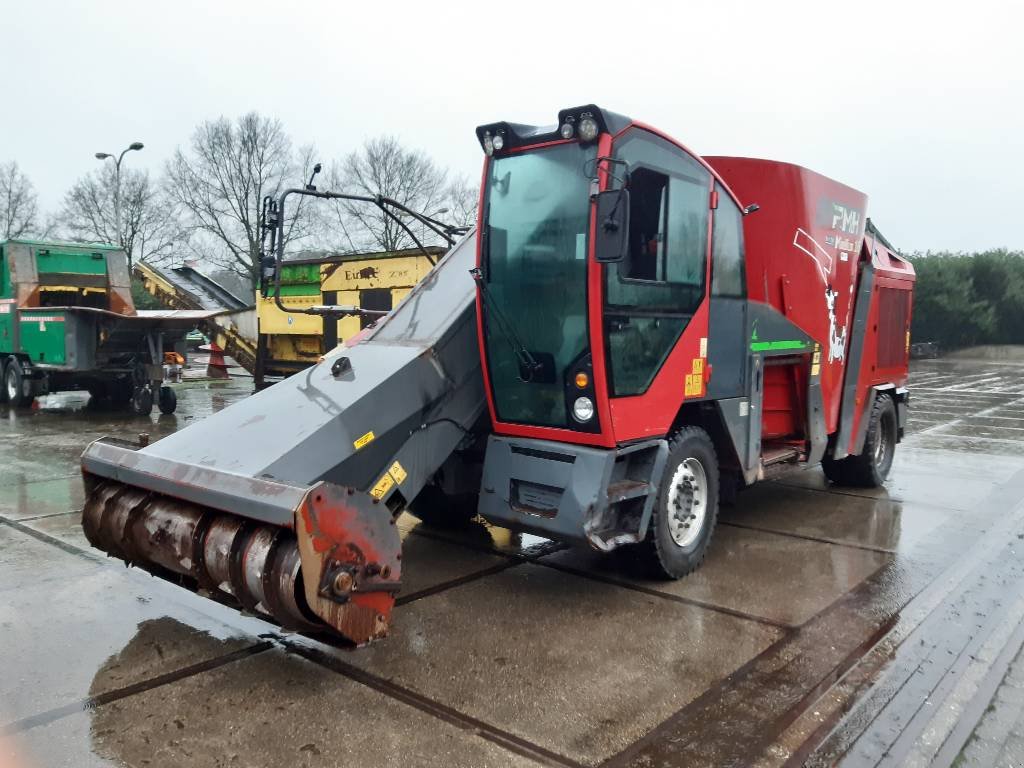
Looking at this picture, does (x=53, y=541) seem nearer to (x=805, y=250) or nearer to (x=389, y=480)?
(x=389, y=480)

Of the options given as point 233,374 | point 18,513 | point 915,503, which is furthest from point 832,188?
point 233,374

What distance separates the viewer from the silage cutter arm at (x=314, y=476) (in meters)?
3.43

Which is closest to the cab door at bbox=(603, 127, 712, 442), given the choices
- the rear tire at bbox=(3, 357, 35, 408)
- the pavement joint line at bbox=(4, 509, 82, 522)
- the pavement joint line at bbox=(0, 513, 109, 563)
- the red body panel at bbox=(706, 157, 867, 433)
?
the red body panel at bbox=(706, 157, 867, 433)

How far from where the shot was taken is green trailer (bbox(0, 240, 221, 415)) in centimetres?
1278

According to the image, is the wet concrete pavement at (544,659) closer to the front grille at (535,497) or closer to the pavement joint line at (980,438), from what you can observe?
the front grille at (535,497)

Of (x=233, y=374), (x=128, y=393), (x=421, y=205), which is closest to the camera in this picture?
(x=128, y=393)

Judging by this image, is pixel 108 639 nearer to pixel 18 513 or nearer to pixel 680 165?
pixel 18 513

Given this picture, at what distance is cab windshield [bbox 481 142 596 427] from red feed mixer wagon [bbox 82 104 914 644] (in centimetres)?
1

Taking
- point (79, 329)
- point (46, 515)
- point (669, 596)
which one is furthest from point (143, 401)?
point (669, 596)

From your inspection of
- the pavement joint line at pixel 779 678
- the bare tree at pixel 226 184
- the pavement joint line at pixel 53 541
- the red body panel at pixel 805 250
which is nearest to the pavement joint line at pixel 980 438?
the red body panel at pixel 805 250

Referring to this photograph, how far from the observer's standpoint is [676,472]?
4949 mm

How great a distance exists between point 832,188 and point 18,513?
697 centimetres

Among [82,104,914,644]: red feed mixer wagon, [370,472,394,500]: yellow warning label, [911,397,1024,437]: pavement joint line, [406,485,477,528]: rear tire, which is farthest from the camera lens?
[911,397,1024,437]: pavement joint line

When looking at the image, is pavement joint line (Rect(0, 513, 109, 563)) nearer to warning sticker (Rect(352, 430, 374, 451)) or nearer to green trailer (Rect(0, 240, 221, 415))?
warning sticker (Rect(352, 430, 374, 451))
